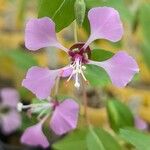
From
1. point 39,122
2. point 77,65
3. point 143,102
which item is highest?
point 77,65

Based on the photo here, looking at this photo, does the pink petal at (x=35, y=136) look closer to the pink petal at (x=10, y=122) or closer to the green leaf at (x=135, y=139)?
the green leaf at (x=135, y=139)

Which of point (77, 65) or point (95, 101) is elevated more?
point (77, 65)

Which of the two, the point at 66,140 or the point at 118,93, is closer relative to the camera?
the point at 66,140

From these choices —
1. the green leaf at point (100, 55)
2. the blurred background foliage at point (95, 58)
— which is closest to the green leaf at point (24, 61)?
the blurred background foliage at point (95, 58)

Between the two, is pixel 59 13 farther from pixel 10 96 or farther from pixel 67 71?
pixel 10 96

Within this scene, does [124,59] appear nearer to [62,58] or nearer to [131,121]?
[131,121]

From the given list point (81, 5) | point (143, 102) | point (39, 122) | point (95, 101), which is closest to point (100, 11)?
point (81, 5)

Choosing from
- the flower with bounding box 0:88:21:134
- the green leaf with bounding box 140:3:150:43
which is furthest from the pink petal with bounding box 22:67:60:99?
the flower with bounding box 0:88:21:134
